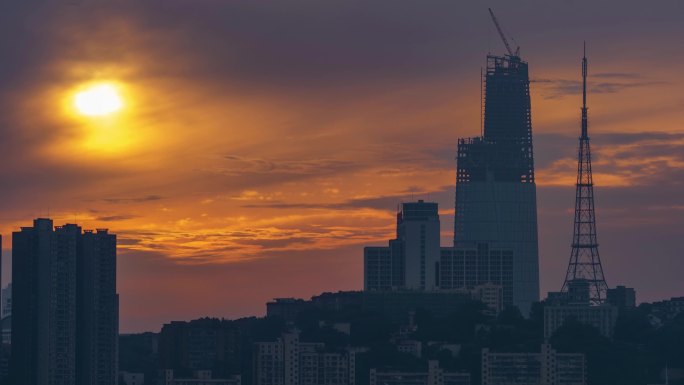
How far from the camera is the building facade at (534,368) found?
A: 179 metres

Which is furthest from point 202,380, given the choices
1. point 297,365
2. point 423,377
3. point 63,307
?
point 423,377

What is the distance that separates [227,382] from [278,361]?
13.4 feet

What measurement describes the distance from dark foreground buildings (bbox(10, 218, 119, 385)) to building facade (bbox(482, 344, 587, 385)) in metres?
26.2

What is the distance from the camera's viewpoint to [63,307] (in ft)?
585

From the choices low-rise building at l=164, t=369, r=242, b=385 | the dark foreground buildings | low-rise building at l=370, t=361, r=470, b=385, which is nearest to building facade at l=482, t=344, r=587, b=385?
low-rise building at l=370, t=361, r=470, b=385

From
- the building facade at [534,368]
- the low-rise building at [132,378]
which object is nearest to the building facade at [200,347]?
the low-rise building at [132,378]

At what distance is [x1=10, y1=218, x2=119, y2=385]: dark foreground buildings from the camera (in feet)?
582

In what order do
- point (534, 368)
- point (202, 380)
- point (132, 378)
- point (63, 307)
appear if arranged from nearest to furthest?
1. point (63, 307)
2. point (202, 380)
3. point (534, 368)
4. point (132, 378)

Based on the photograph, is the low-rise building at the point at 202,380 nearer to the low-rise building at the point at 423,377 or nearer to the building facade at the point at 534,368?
the low-rise building at the point at 423,377

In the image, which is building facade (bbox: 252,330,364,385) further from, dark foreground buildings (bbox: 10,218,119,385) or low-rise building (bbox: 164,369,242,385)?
dark foreground buildings (bbox: 10,218,119,385)

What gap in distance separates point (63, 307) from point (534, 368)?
32.5 meters

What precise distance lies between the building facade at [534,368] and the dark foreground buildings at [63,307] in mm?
26171

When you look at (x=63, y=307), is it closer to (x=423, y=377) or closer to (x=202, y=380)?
(x=202, y=380)

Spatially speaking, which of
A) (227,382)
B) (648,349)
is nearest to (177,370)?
(227,382)
